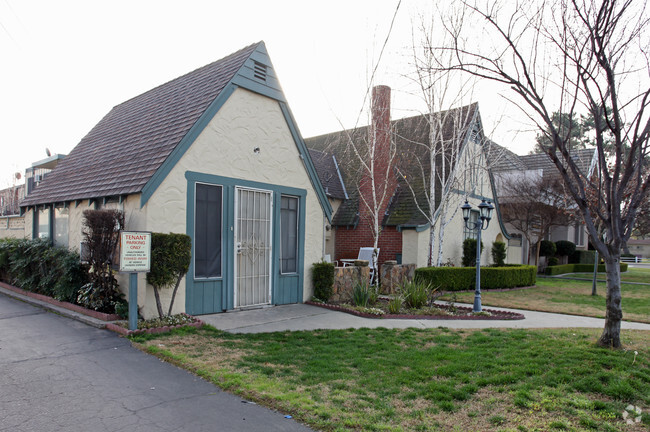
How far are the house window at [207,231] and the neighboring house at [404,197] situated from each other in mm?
7194

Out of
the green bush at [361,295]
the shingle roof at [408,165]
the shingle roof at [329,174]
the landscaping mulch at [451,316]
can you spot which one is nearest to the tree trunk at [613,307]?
the landscaping mulch at [451,316]

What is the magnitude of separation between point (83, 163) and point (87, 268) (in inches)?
149

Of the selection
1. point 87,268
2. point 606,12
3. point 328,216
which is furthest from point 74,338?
point 606,12

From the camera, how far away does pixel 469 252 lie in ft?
57.6

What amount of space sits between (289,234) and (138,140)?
404 centimetres

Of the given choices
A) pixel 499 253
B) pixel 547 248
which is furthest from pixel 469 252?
pixel 547 248

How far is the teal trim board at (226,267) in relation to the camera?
8258 mm

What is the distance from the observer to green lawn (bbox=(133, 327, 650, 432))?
4.02 m

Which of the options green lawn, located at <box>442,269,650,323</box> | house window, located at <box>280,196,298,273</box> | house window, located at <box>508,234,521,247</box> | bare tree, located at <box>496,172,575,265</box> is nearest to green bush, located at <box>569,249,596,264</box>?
bare tree, located at <box>496,172,575,265</box>

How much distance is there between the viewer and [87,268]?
836cm

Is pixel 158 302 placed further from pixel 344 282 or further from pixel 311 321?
pixel 344 282

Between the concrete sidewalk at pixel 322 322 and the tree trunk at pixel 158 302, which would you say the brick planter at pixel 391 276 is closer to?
the concrete sidewalk at pixel 322 322

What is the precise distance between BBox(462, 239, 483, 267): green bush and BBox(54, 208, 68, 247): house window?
14122mm

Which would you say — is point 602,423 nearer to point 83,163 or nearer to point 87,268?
point 87,268
